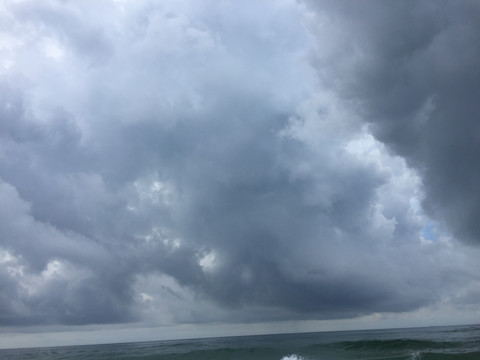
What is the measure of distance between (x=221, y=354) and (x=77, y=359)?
41.1 m

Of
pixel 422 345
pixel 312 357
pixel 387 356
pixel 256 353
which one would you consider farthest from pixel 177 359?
pixel 422 345

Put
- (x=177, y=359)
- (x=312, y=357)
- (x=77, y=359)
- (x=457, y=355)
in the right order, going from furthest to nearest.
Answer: (x=77, y=359) < (x=177, y=359) < (x=312, y=357) < (x=457, y=355)

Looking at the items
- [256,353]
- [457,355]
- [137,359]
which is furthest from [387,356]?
[137,359]

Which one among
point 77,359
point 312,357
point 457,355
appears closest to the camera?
point 457,355

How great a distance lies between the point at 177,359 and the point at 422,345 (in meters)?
50.7

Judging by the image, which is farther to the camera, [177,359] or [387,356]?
[177,359]

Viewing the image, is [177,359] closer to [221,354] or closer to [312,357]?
[221,354]

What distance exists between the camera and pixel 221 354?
89.3 meters

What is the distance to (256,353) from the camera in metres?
87.7

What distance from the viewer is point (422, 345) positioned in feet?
260

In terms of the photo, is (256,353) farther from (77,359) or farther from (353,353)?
(77,359)

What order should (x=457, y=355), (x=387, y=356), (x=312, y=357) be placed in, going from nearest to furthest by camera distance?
(x=457, y=355) < (x=387, y=356) < (x=312, y=357)

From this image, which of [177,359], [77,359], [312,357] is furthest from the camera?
[77,359]

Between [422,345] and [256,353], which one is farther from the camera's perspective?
[256,353]
